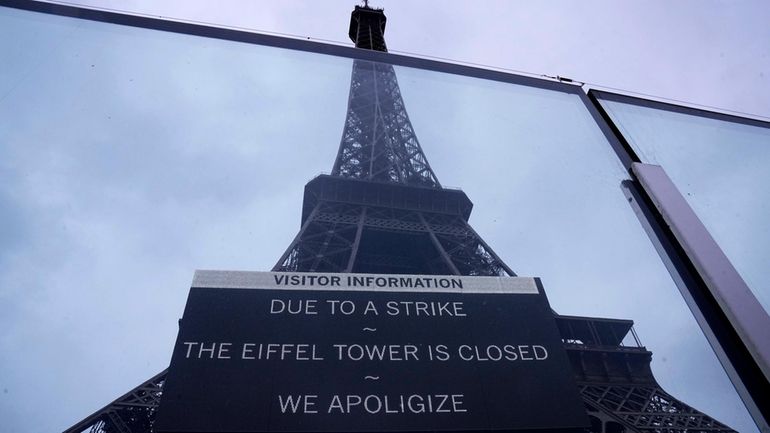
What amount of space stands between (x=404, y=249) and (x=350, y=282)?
52.0 feet

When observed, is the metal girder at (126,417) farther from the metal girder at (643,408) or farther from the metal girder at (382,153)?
the metal girder at (382,153)

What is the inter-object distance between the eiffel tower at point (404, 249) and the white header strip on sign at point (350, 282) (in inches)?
69.5

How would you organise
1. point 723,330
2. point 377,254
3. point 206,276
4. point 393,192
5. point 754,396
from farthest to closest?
point 393,192
point 377,254
point 206,276
point 723,330
point 754,396

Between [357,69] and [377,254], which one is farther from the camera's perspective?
[377,254]

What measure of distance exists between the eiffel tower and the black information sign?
1.96m

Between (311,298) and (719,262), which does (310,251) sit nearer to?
(311,298)

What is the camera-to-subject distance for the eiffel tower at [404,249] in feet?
40.7

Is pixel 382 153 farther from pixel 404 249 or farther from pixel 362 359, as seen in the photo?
pixel 362 359

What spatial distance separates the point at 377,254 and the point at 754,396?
63.2ft

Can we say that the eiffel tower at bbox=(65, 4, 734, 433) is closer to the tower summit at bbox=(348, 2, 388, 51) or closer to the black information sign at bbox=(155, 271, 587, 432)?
the black information sign at bbox=(155, 271, 587, 432)

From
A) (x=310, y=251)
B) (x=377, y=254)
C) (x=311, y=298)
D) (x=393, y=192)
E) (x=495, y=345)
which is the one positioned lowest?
(x=495, y=345)

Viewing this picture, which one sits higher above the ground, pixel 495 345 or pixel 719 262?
pixel 495 345

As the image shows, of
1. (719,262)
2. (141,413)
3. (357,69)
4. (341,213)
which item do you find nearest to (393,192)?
(341,213)

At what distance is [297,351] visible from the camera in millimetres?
4551
